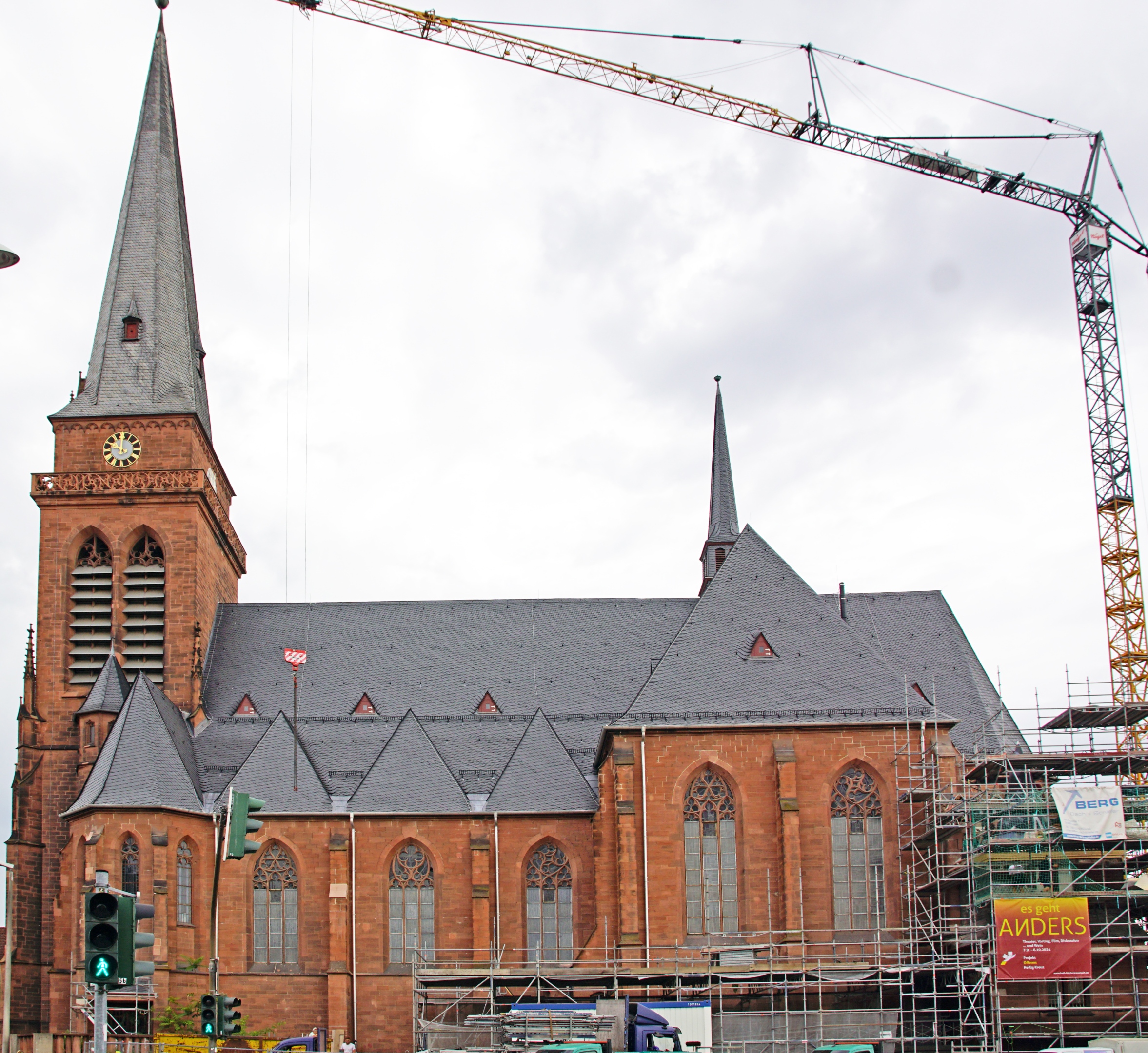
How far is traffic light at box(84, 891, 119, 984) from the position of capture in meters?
16.1

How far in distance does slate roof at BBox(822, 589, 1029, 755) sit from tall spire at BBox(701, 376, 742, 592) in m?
5.13

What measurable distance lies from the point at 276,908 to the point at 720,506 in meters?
23.4

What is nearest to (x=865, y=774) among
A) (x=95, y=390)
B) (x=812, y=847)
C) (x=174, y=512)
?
(x=812, y=847)

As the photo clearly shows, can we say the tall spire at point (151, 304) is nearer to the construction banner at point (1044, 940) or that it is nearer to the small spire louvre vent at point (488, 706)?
the small spire louvre vent at point (488, 706)

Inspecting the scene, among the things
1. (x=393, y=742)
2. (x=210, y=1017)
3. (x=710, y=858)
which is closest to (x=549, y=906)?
(x=710, y=858)

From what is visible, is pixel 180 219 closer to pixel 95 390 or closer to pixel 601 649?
pixel 95 390

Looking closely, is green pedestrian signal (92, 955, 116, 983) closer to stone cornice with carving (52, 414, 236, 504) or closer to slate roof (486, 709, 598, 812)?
slate roof (486, 709, 598, 812)

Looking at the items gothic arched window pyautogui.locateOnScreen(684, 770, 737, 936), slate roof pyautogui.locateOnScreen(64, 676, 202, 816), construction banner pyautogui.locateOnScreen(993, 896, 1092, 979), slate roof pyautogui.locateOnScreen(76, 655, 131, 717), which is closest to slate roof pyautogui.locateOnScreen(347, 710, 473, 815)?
slate roof pyautogui.locateOnScreen(64, 676, 202, 816)

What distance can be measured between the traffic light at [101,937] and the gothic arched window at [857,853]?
32085 mm

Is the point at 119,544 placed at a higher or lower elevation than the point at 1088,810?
higher

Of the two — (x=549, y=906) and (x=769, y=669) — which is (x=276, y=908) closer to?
(x=549, y=906)

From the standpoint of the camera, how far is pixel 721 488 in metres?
63.0

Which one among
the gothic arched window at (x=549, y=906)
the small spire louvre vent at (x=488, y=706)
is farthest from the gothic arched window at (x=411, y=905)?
the small spire louvre vent at (x=488, y=706)

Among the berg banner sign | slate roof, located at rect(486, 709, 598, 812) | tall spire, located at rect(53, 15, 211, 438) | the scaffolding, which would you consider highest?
tall spire, located at rect(53, 15, 211, 438)
